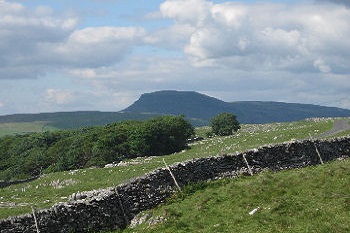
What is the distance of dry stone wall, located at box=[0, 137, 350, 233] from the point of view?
26.1m

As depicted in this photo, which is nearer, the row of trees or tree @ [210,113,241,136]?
the row of trees

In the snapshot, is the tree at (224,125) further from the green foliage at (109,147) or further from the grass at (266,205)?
the grass at (266,205)

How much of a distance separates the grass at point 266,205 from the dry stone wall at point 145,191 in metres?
1.23

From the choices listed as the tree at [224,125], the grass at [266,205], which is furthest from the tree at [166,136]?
the grass at [266,205]

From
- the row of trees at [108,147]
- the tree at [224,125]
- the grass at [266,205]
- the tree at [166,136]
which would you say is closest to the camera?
the grass at [266,205]

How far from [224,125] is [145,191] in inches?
5064

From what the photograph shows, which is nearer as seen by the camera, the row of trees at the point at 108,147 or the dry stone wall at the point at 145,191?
the dry stone wall at the point at 145,191

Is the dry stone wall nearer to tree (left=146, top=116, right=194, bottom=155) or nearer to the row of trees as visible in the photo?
the row of trees

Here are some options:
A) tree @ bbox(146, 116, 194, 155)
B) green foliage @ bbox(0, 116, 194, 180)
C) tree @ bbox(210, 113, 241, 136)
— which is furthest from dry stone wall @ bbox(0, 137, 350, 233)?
tree @ bbox(210, 113, 241, 136)

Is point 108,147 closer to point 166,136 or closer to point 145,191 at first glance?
point 166,136

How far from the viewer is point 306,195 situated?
25141 mm

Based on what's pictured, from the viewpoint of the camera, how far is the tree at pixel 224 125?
153125mm

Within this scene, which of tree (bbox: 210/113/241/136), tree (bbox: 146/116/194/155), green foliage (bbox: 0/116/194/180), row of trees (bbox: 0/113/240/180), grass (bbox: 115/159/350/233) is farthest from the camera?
tree (bbox: 210/113/241/136)

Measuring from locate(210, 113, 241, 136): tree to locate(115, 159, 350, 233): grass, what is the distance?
4841 inches
